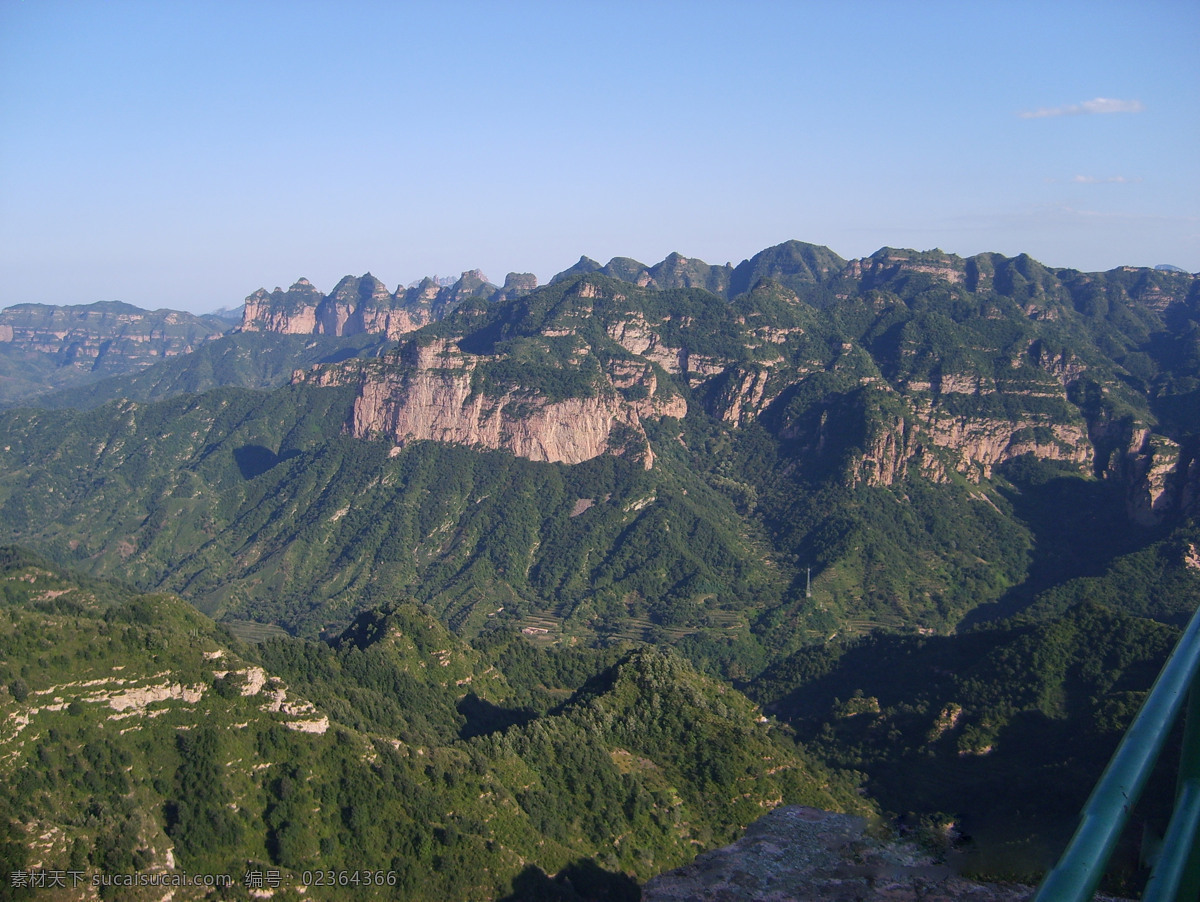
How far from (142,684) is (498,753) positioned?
80.0ft

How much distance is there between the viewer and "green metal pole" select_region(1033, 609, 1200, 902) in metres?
5.60

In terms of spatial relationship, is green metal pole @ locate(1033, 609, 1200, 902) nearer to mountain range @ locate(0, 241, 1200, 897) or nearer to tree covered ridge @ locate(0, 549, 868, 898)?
mountain range @ locate(0, 241, 1200, 897)

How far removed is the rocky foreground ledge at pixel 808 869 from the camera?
4881cm

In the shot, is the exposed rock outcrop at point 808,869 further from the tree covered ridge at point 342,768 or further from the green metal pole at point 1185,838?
the green metal pole at point 1185,838

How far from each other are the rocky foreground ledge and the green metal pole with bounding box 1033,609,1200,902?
3927cm

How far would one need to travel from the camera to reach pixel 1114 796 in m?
6.22

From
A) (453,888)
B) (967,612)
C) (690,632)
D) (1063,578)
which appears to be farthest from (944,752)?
(1063,578)

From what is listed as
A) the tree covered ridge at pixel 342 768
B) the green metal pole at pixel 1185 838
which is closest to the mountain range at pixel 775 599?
the tree covered ridge at pixel 342 768

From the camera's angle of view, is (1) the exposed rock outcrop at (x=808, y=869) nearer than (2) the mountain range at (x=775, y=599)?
Yes

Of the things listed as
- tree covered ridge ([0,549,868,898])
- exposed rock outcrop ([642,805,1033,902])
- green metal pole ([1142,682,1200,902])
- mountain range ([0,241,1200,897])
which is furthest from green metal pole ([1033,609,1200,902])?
tree covered ridge ([0,549,868,898])

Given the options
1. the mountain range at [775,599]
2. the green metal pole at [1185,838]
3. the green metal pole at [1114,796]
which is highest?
the green metal pole at [1114,796]

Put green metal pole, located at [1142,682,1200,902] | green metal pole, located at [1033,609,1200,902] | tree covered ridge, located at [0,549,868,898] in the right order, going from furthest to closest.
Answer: tree covered ridge, located at [0,549,868,898], green metal pole, located at [1142,682,1200,902], green metal pole, located at [1033,609,1200,902]

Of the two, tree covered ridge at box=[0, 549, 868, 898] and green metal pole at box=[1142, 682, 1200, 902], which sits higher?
green metal pole at box=[1142, 682, 1200, 902]

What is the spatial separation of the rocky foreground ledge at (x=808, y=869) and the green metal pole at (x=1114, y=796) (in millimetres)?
39273
